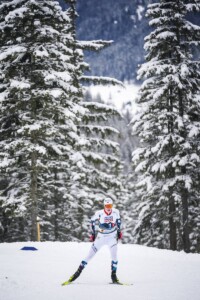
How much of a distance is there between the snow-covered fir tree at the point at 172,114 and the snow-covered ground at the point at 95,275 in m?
4.56

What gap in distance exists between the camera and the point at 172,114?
693 inches

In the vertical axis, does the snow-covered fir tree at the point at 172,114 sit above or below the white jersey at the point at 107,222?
above

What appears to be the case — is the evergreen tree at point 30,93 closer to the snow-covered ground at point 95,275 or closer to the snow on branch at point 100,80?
the snow-covered ground at point 95,275

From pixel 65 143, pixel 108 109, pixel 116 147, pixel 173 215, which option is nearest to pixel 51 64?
pixel 65 143

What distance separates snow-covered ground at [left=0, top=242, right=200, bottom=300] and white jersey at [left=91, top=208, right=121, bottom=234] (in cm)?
121

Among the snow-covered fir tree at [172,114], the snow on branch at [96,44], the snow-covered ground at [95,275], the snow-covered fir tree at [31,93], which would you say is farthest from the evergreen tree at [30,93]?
the snow on branch at [96,44]

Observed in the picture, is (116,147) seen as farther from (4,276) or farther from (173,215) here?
(4,276)

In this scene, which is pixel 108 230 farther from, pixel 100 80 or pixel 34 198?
pixel 100 80

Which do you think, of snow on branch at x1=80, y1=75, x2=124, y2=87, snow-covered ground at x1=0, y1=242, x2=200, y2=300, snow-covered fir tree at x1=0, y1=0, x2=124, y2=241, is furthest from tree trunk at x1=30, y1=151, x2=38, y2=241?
snow on branch at x1=80, y1=75, x2=124, y2=87

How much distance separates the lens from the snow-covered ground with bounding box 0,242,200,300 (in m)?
6.82

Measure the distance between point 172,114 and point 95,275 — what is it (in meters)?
10.4

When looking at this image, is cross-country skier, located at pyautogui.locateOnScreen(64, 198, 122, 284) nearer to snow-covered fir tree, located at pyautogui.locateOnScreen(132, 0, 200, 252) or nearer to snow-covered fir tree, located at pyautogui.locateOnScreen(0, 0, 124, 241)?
snow-covered fir tree, located at pyautogui.locateOnScreen(0, 0, 124, 241)

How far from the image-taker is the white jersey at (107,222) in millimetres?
8453

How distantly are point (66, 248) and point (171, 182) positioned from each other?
616 cm
